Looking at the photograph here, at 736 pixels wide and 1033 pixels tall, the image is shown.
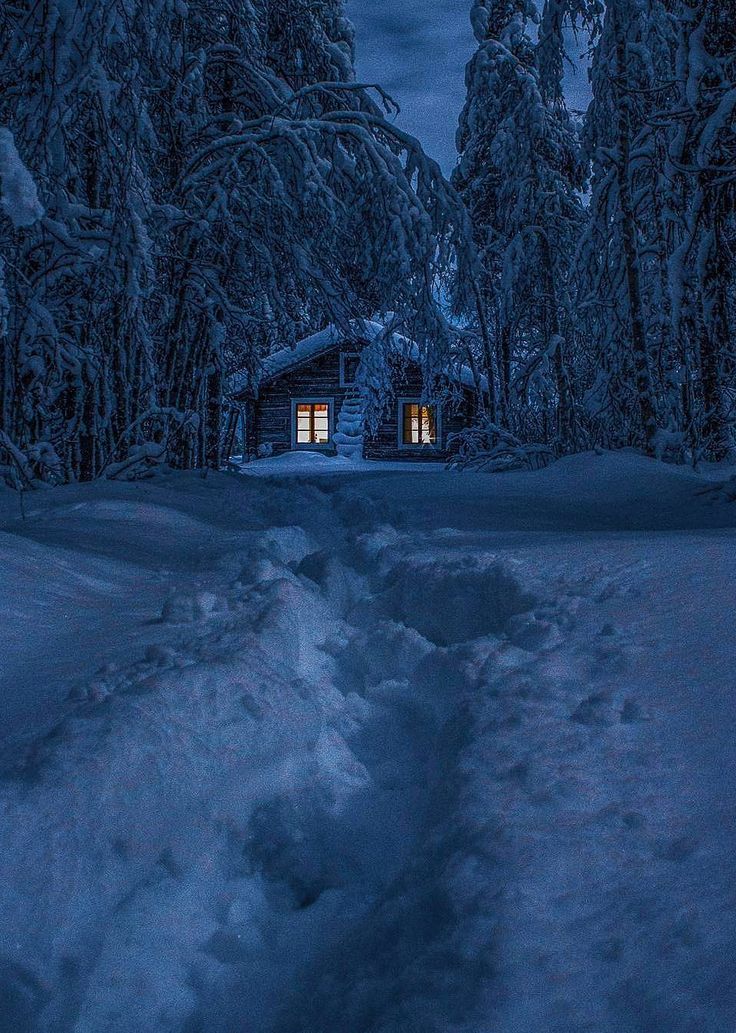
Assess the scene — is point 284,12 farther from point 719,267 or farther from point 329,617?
point 329,617

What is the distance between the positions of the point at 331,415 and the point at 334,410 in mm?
199

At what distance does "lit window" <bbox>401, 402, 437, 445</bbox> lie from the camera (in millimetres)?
25969

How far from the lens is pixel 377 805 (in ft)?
6.57

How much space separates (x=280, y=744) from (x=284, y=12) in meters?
13.3

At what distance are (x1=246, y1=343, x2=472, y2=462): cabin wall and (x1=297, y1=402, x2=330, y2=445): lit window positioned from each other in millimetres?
284

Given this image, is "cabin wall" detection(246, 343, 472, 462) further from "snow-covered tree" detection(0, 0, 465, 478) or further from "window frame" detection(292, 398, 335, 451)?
"snow-covered tree" detection(0, 0, 465, 478)

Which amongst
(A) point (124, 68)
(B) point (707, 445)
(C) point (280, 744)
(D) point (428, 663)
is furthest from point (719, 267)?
(C) point (280, 744)

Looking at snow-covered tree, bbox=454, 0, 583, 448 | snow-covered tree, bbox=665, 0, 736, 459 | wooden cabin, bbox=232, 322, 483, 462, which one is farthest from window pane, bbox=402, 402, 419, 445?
snow-covered tree, bbox=665, 0, 736, 459

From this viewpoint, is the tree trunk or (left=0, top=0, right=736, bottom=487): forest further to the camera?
the tree trunk

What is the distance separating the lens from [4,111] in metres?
5.17

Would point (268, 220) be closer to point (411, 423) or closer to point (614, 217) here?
point (614, 217)

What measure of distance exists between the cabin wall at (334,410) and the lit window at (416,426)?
250 mm

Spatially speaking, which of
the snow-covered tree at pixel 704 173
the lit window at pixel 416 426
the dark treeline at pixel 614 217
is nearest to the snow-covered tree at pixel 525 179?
the dark treeline at pixel 614 217

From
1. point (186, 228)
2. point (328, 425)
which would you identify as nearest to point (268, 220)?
point (186, 228)
